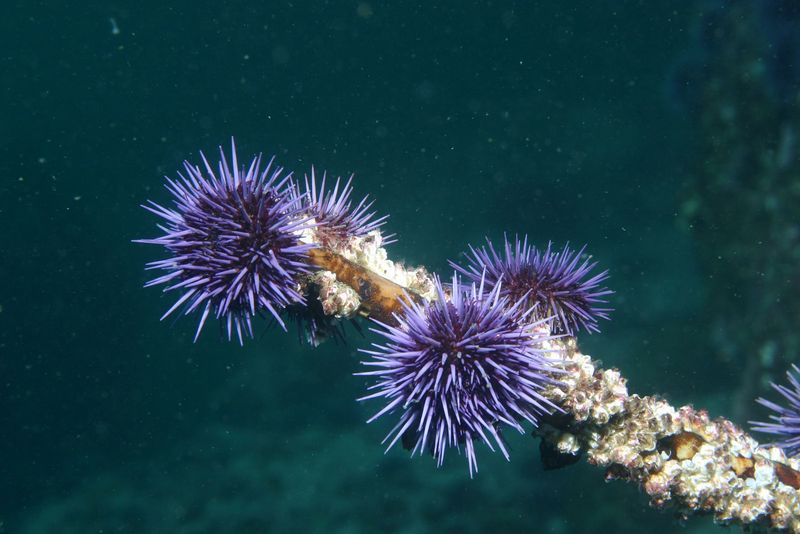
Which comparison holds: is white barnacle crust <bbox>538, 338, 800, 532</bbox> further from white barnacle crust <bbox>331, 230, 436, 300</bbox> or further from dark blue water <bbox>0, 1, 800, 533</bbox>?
dark blue water <bbox>0, 1, 800, 533</bbox>

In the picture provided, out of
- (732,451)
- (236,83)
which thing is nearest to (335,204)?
(732,451)

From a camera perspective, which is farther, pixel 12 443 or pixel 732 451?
pixel 12 443

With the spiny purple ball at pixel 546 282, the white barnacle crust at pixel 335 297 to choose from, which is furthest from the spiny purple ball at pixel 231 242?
the spiny purple ball at pixel 546 282

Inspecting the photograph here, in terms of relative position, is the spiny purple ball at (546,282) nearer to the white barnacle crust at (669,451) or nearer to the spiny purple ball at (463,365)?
the white barnacle crust at (669,451)

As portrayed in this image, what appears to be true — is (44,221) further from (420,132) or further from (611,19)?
(611,19)

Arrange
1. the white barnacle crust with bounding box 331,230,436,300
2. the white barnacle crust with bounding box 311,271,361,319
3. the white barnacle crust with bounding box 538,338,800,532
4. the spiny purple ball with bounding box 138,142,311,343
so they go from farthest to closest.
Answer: the white barnacle crust with bounding box 331,230,436,300, the white barnacle crust with bounding box 538,338,800,532, the white barnacle crust with bounding box 311,271,361,319, the spiny purple ball with bounding box 138,142,311,343

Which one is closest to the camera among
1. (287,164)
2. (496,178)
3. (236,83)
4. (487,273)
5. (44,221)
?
(487,273)

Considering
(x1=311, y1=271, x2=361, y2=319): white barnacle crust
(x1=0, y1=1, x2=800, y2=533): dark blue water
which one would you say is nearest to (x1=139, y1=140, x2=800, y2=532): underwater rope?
Result: (x1=311, y1=271, x2=361, y2=319): white barnacle crust
